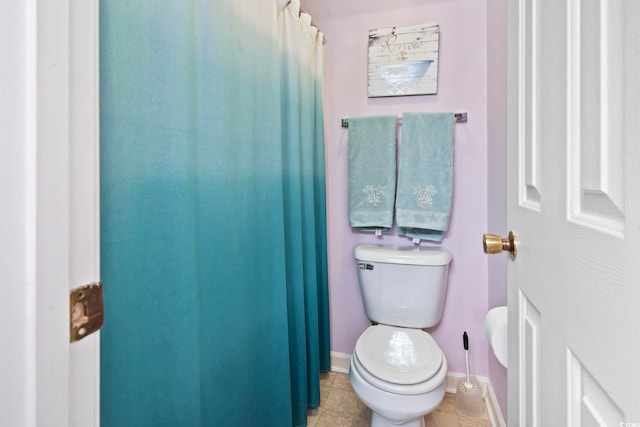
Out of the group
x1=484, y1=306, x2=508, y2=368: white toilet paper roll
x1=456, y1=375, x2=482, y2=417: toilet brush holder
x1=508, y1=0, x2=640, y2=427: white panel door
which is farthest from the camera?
x1=456, y1=375, x2=482, y2=417: toilet brush holder

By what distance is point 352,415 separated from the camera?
1.41 metres

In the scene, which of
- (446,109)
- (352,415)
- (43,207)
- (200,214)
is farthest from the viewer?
(446,109)

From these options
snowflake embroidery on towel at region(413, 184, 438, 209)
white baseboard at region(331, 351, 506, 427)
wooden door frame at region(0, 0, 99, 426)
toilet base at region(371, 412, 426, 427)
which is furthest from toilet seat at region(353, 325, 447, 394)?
wooden door frame at region(0, 0, 99, 426)

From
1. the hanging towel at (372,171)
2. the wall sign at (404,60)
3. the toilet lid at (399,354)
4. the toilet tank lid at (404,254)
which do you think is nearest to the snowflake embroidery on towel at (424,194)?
the hanging towel at (372,171)

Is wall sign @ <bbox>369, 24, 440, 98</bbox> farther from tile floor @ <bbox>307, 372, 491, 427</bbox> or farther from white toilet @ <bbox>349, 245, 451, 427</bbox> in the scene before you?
tile floor @ <bbox>307, 372, 491, 427</bbox>

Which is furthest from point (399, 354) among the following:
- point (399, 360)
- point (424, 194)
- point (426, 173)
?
point (426, 173)

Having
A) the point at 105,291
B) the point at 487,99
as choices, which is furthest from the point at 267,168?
the point at 487,99

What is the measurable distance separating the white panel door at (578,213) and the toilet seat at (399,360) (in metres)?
Result: 0.52

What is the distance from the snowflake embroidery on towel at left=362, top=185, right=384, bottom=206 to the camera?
1.58 m

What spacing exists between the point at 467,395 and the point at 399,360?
1.82ft

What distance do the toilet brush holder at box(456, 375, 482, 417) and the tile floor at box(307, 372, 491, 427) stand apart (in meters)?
0.03

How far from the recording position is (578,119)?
0.37 m

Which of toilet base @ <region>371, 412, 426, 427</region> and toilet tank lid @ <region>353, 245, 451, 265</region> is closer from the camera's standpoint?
toilet base @ <region>371, 412, 426, 427</region>

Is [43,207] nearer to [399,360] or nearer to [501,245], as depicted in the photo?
[501,245]
